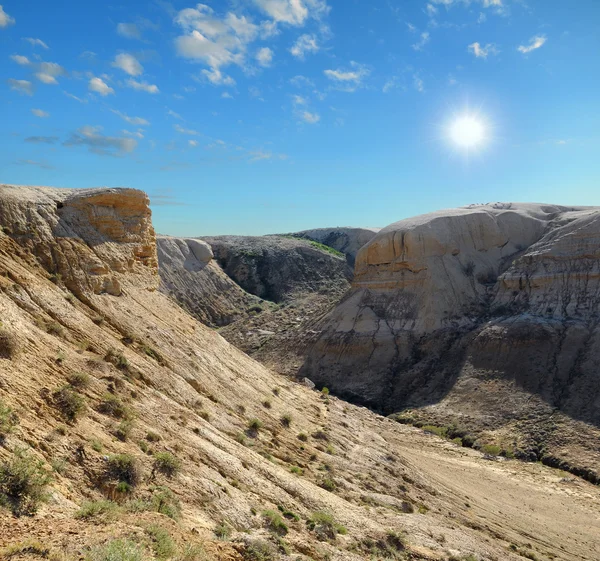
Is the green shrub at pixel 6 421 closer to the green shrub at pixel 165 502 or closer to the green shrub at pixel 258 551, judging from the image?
the green shrub at pixel 165 502

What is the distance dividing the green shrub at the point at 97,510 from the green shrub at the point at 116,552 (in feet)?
2.33

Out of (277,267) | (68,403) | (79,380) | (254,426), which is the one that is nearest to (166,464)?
(68,403)

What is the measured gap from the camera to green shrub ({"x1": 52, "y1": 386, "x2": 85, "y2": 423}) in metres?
6.99

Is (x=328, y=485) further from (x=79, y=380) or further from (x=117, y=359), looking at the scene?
(x=79, y=380)

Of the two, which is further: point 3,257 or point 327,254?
point 327,254

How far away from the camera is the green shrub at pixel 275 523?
7332mm

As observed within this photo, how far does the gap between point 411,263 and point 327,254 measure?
26.1 metres

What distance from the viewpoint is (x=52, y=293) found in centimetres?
1036

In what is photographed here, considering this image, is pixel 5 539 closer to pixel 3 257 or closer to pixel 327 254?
pixel 3 257

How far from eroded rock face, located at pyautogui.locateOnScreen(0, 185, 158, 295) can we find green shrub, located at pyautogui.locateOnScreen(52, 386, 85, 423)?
15.4ft

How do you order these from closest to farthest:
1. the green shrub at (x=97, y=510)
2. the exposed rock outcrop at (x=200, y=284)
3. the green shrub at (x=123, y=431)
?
1. the green shrub at (x=97, y=510)
2. the green shrub at (x=123, y=431)
3. the exposed rock outcrop at (x=200, y=284)

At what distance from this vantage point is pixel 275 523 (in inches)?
292


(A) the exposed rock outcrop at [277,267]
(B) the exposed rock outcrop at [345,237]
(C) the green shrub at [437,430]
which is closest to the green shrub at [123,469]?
(C) the green shrub at [437,430]

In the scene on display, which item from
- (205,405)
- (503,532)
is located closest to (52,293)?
(205,405)
